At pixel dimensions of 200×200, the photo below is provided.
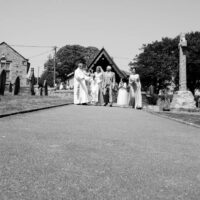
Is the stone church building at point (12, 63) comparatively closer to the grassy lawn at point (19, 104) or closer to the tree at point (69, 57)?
the tree at point (69, 57)

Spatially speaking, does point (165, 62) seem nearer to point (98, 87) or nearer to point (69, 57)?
point (69, 57)

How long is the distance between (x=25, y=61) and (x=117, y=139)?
52.5 m

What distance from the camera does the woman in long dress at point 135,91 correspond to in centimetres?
1977

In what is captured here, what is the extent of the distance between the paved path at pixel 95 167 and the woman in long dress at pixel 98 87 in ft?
47.5

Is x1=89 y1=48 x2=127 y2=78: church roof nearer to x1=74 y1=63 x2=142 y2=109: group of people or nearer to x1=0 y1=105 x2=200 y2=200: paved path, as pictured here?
x1=74 y1=63 x2=142 y2=109: group of people

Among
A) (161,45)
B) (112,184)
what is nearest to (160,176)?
(112,184)

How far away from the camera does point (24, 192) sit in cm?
299

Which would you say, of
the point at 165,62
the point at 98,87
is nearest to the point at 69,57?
the point at 165,62

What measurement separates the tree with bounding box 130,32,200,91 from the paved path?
187ft

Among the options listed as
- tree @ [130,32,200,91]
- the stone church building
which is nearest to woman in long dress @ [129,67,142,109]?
the stone church building

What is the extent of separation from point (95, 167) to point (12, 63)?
179 feet

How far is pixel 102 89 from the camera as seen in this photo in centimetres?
2078

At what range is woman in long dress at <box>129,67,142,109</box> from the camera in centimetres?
1977

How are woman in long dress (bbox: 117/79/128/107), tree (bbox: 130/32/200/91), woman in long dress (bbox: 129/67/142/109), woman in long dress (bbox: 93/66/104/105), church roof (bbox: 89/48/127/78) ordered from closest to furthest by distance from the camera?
1. woman in long dress (bbox: 129/67/142/109)
2. woman in long dress (bbox: 93/66/104/105)
3. woman in long dress (bbox: 117/79/128/107)
4. church roof (bbox: 89/48/127/78)
5. tree (bbox: 130/32/200/91)
